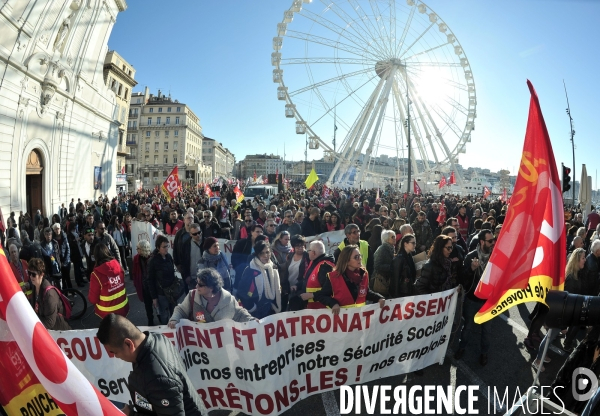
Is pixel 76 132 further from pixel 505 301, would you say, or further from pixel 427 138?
pixel 427 138

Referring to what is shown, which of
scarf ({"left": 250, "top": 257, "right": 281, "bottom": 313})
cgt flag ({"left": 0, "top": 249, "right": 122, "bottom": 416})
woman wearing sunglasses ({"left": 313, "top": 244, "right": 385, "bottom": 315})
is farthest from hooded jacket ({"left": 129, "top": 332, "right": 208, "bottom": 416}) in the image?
scarf ({"left": 250, "top": 257, "right": 281, "bottom": 313})

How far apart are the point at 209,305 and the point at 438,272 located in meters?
2.79

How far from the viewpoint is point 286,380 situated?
3678mm

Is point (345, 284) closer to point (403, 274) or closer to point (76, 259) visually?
point (403, 274)

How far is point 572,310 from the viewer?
1823 millimetres

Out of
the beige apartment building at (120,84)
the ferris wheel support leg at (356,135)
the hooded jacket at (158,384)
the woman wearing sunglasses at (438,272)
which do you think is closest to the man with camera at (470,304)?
the woman wearing sunglasses at (438,272)

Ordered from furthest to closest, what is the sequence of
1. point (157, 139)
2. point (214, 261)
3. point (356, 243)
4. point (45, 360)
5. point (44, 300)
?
point (157, 139) < point (356, 243) < point (214, 261) < point (44, 300) < point (45, 360)

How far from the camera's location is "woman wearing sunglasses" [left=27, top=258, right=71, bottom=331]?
3.83m

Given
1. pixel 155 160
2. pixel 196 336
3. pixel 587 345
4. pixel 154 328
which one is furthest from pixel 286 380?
pixel 155 160

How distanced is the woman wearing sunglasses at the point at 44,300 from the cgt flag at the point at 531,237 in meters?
4.10

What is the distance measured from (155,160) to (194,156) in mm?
9428

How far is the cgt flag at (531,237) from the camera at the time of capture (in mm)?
3020

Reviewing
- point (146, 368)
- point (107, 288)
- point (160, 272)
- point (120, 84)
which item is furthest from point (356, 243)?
point (120, 84)

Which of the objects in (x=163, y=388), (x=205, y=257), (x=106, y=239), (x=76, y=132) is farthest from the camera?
(x=76, y=132)
